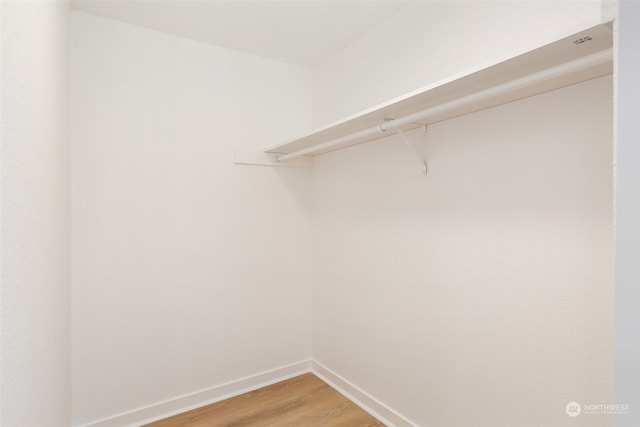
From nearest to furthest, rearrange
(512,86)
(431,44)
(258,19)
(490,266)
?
(512,86) < (490,266) < (431,44) < (258,19)

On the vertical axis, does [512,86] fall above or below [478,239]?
above

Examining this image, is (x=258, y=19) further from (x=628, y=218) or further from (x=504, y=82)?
(x=628, y=218)

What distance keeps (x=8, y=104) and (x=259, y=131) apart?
1995 millimetres

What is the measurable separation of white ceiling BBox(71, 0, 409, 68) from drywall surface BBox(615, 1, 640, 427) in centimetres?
151

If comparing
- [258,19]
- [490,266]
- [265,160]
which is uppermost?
[258,19]

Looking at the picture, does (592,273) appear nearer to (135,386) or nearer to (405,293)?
(405,293)

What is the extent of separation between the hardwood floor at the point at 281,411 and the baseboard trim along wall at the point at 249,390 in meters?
0.04

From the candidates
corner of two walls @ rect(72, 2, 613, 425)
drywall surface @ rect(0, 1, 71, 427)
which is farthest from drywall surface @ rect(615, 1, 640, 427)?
drywall surface @ rect(0, 1, 71, 427)

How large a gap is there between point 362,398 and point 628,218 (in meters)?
2.00

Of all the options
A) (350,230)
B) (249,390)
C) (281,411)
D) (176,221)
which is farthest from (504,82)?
(249,390)

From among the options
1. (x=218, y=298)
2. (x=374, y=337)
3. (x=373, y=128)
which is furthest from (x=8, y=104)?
(x=374, y=337)

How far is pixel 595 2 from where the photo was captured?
116cm

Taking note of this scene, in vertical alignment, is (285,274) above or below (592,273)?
below

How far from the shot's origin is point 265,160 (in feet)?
8.23
